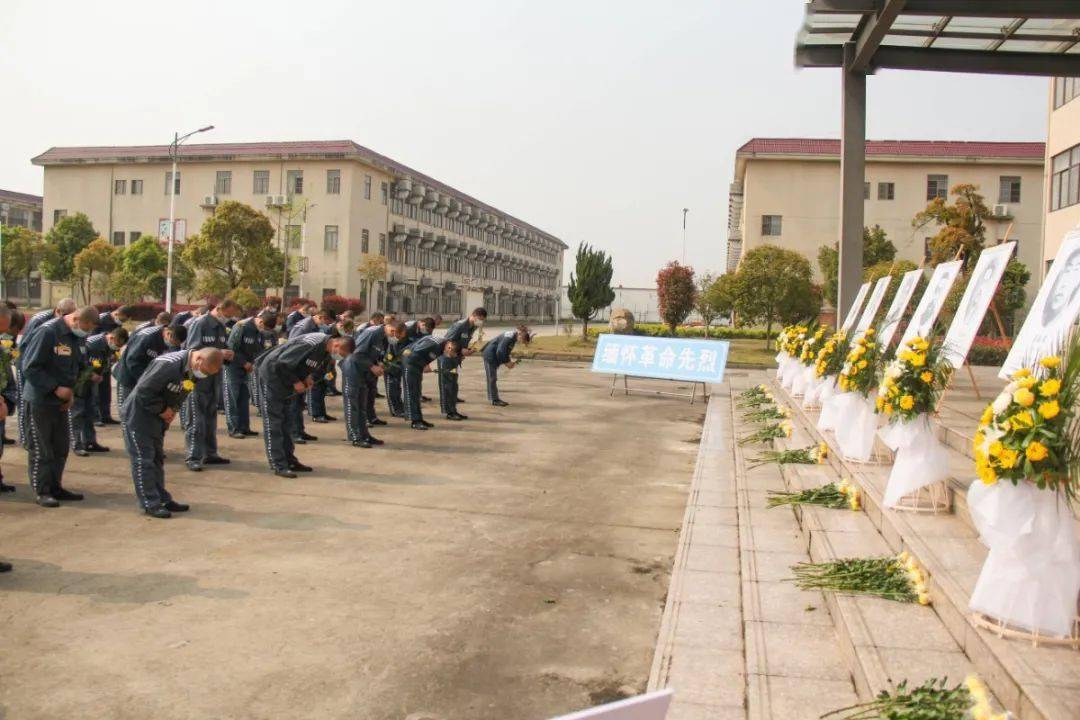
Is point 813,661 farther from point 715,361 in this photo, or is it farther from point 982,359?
point 982,359

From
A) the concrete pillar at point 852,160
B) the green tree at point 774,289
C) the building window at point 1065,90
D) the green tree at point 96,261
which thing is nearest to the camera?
the concrete pillar at point 852,160

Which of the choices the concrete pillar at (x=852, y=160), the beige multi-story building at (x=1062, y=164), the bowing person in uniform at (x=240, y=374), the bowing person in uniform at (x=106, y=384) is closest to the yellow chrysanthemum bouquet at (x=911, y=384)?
the concrete pillar at (x=852, y=160)

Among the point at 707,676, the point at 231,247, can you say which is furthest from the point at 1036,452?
the point at 231,247

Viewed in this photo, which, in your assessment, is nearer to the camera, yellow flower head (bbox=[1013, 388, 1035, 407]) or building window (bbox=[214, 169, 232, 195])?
yellow flower head (bbox=[1013, 388, 1035, 407])

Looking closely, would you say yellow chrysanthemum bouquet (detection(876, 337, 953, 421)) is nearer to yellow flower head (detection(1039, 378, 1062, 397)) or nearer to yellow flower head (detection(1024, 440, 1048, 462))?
yellow flower head (detection(1039, 378, 1062, 397))

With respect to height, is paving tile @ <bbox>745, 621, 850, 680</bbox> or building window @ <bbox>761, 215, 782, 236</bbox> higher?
building window @ <bbox>761, 215, 782, 236</bbox>

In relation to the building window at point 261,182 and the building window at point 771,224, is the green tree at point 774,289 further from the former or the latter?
the building window at point 261,182

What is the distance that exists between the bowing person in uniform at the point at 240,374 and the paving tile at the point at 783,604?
760cm

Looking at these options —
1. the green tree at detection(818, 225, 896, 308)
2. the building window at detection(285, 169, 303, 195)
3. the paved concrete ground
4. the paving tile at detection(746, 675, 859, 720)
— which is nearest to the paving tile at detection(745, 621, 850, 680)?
the paving tile at detection(746, 675, 859, 720)

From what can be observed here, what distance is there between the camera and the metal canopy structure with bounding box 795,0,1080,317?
9656 mm

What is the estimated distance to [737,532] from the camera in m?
6.40

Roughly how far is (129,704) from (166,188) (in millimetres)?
51268

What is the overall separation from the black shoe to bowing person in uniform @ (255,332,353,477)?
6.46 feet

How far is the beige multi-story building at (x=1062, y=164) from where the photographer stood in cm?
2361
